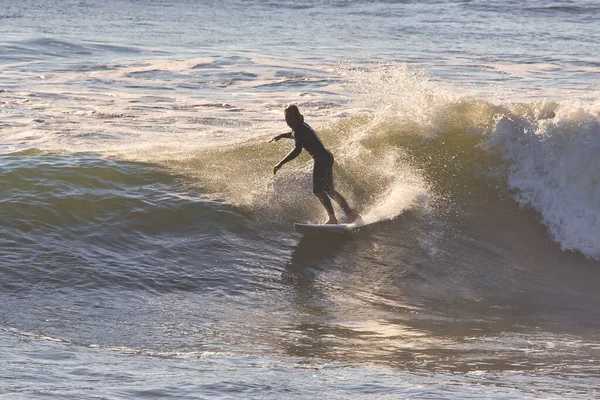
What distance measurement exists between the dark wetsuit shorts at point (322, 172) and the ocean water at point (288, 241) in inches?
28.0

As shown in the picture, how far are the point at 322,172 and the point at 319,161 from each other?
0.15 meters

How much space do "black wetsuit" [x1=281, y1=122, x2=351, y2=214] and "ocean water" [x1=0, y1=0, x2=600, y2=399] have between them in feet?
1.79

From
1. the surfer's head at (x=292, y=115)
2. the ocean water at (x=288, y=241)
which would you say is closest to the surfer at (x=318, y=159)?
the surfer's head at (x=292, y=115)

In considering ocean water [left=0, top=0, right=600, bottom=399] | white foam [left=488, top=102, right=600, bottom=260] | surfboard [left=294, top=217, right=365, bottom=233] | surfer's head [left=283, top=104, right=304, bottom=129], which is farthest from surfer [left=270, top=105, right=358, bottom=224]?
white foam [left=488, top=102, right=600, bottom=260]

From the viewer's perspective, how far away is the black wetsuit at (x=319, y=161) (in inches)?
430

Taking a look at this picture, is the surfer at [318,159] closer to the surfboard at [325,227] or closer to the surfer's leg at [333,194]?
the surfer's leg at [333,194]

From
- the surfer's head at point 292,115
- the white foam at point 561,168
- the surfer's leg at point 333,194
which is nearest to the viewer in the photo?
the surfer's head at point 292,115

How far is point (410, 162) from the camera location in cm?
1293

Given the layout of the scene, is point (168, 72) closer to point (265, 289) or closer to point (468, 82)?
point (468, 82)

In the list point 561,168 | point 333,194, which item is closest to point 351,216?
point 333,194

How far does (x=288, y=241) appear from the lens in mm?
10953

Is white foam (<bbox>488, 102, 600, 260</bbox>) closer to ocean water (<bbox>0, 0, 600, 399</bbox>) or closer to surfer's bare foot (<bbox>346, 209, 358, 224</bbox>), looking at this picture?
ocean water (<bbox>0, 0, 600, 399</bbox>)

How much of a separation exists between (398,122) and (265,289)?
17.7 ft

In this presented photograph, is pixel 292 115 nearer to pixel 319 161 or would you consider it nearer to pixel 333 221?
pixel 319 161
